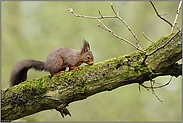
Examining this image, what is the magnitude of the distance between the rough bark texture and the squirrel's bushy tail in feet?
1.30

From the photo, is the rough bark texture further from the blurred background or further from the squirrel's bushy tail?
the blurred background

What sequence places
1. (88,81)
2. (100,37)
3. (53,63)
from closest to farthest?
(88,81)
(53,63)
(100,37)

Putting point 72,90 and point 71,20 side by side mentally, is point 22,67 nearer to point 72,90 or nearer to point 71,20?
point 72,90

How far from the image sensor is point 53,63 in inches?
108

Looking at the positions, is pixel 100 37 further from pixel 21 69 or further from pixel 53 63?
pixel 21 69

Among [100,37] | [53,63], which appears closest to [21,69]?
[53,63]

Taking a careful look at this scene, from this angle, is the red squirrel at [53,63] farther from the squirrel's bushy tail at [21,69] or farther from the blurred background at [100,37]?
the blurred background at [100,37]

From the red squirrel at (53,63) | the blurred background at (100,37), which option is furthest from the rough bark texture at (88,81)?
the blurred background at (100,37)

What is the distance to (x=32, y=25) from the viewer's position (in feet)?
19.2

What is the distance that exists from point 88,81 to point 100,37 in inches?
148

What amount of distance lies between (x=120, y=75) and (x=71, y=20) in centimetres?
413

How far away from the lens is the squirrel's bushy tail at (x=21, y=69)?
9.10 ft

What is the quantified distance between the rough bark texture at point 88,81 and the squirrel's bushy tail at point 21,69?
40cm

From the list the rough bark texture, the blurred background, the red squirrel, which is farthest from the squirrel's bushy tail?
the blurred background
